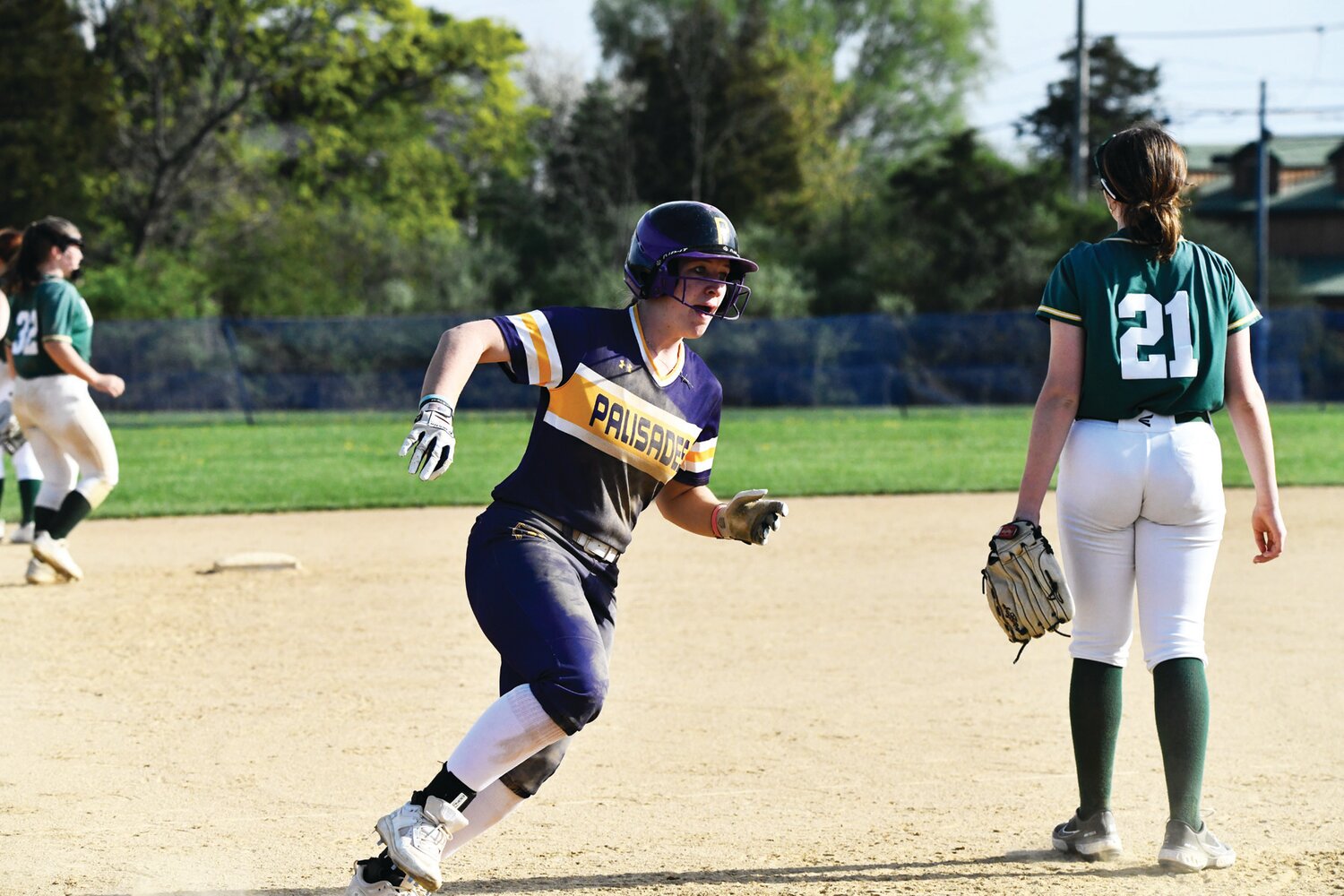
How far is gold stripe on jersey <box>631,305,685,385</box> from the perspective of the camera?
379cm

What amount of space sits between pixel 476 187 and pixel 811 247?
10.6 metres

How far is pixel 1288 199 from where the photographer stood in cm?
5097

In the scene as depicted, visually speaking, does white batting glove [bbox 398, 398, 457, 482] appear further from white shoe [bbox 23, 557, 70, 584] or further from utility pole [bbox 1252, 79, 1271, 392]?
utility pole [bbox 1252, 79, 1271, 392]

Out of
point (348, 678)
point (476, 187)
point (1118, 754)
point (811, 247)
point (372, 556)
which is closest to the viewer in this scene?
point (1118, 754)

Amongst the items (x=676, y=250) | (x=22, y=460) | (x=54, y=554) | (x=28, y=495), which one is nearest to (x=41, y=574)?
(x=54, y=554)

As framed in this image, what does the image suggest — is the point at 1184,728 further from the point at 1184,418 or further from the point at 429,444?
the point at 429,444

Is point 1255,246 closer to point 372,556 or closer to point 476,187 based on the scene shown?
point 476,187

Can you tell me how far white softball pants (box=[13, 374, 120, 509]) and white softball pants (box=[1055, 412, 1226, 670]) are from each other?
6.20 meters

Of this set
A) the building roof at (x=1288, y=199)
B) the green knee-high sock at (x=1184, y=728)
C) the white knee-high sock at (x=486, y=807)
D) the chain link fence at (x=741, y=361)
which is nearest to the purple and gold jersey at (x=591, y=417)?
the white knee-high sock at (x=486, y=807)

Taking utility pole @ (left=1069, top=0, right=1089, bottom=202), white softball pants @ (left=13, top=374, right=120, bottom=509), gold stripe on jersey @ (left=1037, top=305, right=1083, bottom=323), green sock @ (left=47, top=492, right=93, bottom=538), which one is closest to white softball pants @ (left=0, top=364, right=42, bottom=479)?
white softball pants @ (left=13, top=374, right=120, bottom=509)

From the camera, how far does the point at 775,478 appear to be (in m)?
15.1

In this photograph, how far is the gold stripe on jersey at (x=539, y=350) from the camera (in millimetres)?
3570

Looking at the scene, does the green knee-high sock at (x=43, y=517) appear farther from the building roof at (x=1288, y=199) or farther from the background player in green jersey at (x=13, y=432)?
the building roof at (x=1288, y=199)

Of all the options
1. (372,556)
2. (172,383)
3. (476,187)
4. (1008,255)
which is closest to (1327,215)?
(1008,255)
